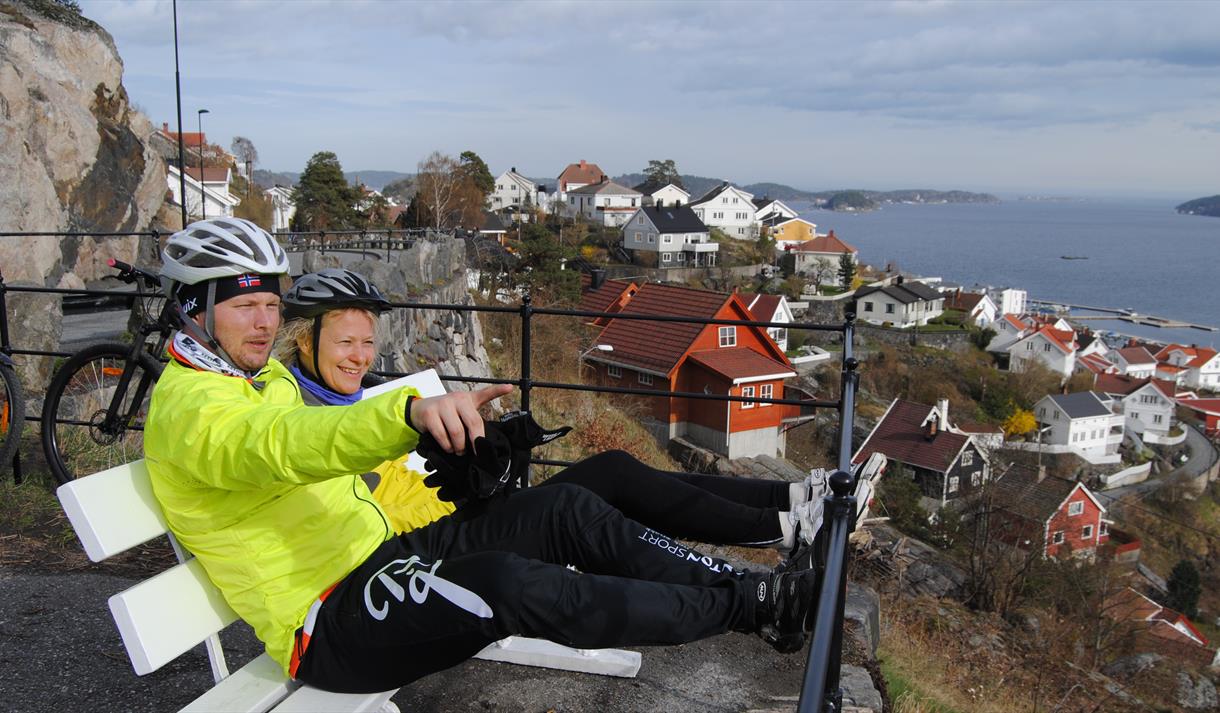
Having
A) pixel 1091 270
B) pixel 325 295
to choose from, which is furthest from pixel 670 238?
pixel 1091 270

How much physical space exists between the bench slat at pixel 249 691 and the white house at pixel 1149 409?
6873cm

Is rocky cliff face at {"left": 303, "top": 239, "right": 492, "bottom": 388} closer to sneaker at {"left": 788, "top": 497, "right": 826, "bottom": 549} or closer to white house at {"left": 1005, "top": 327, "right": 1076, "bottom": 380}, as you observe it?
sneaker at {"left": 788, "top": 497, "right": 826, "bottom": 549}

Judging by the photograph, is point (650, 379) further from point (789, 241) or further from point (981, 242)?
point (981, 242)

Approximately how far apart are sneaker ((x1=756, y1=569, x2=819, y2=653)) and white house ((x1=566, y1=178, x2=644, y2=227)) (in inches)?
3226

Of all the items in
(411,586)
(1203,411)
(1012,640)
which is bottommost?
(1203,411)

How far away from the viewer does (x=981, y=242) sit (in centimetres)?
19338

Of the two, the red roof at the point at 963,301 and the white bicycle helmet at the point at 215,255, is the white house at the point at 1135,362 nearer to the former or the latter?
the red roof at the point at 963,301

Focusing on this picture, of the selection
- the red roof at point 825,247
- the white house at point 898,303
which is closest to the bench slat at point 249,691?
the white house at point 898,303

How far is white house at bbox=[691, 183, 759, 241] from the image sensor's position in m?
87.2

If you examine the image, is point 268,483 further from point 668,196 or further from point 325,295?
point 668,196

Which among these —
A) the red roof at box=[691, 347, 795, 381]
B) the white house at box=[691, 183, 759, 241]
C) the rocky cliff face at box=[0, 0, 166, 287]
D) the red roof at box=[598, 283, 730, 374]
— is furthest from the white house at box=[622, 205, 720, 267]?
the rocky cliff face at box=[0, 0, 166, 287]

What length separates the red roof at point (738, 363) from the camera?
71.1 ft

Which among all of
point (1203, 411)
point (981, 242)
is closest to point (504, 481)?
point (1203, 411)

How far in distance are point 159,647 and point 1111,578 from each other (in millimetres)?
21548
